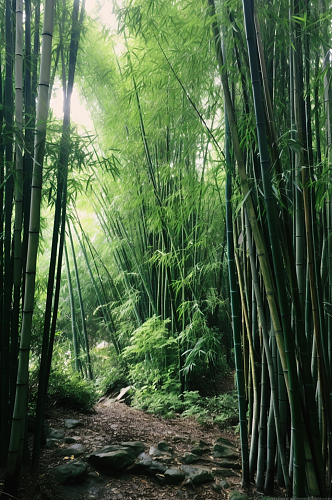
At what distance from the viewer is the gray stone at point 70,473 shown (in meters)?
1.91

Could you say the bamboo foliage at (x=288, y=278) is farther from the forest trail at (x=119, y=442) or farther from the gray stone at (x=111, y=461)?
the gray stone at (x=111, y=461)

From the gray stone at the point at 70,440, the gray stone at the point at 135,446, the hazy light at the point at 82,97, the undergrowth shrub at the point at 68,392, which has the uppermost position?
the hazy light at the point at 82,97

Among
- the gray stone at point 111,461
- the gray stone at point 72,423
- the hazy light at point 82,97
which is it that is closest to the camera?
the gray stone at point 111,461

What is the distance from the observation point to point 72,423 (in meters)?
2.84

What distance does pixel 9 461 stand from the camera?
5.07ft

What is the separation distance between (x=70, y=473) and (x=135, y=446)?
572 millimetres

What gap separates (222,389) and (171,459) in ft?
5.29

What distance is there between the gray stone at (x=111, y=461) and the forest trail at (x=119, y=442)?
0.13ft

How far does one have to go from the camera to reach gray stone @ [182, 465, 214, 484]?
6.81ft

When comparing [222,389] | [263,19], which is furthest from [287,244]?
[222,389]

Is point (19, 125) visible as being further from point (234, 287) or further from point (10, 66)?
point (234, 287)

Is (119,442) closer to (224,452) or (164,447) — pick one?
(164,447)

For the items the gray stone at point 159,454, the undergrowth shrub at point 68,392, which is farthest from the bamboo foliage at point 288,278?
the undergrowth shrub at point 68,392

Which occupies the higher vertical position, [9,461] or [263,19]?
[263,19]
